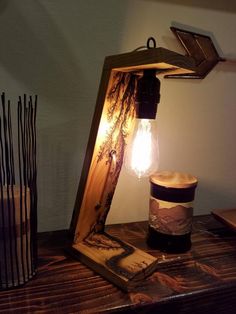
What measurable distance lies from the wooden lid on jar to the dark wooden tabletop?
163 mm

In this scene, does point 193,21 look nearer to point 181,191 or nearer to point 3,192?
point 181,191

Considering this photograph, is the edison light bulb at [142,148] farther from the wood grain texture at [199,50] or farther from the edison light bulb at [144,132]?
the wood grain texture at [199,50]

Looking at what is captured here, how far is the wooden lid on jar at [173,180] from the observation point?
28.7 inches

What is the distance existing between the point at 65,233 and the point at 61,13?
54 cm

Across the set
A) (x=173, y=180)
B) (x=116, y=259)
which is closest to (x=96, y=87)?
(x=173, y=180)

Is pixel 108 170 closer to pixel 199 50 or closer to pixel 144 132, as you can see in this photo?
pixel 144 132

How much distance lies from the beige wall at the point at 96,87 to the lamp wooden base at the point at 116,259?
16cm

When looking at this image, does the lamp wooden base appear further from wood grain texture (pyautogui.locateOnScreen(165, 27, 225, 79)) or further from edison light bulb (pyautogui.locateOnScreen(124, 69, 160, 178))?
wood grain texture (pyautogui.locateOnScreen(165, 27, 225, 79))

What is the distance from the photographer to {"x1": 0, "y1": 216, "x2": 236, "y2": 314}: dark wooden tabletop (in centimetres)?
56

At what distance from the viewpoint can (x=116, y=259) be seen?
2.22 feet

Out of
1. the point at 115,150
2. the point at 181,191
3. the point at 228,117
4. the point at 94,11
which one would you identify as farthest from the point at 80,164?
the point at 228,117

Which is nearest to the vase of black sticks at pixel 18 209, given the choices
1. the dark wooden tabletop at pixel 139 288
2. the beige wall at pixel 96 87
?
the dark wooden tabletop at pixel 139 288

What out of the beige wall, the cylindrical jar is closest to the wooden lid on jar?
the cylindrical jar

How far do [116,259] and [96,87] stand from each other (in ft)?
1.40
